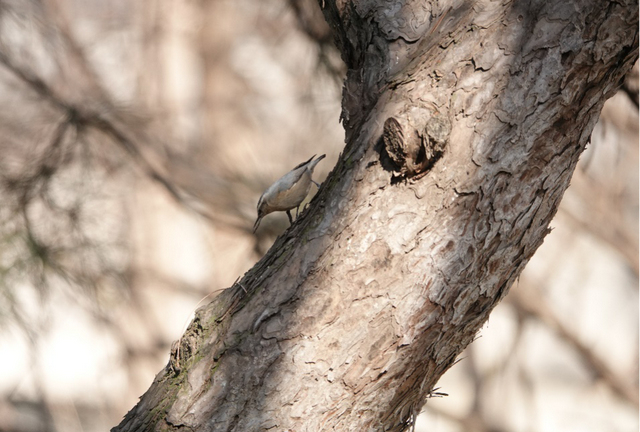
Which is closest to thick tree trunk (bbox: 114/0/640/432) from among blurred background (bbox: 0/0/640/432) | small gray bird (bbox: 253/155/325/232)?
small gray bird (bbox: 253/155/325/232)

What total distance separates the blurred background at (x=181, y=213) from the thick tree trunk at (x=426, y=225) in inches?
65.2

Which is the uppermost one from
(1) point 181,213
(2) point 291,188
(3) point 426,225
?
(1) point 181,213

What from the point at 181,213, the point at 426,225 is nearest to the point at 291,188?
the point at 426,225

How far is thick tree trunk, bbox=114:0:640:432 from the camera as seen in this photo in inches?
32.3

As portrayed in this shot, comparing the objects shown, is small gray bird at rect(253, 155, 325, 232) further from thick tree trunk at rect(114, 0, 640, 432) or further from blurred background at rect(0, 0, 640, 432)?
blurred background at rect(0, 0, 640, 432)

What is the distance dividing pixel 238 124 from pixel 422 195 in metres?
2.03

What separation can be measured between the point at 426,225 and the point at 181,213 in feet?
6.76

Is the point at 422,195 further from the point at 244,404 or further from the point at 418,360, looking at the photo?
the point at 244,404

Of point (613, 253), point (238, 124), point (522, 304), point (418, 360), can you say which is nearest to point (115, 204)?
point (238, 124)

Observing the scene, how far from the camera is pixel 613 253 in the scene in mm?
2762

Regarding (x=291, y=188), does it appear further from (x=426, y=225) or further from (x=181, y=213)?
(x=181, y=213)

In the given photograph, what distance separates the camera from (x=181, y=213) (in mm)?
2729

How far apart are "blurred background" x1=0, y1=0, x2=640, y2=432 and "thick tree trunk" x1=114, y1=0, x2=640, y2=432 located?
1.66m

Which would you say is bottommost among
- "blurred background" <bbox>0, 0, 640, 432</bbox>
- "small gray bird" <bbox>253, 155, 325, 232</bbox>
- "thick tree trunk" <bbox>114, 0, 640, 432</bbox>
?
"thick tree trunk" <bbox>114, 0, 640, 432</bbox>
